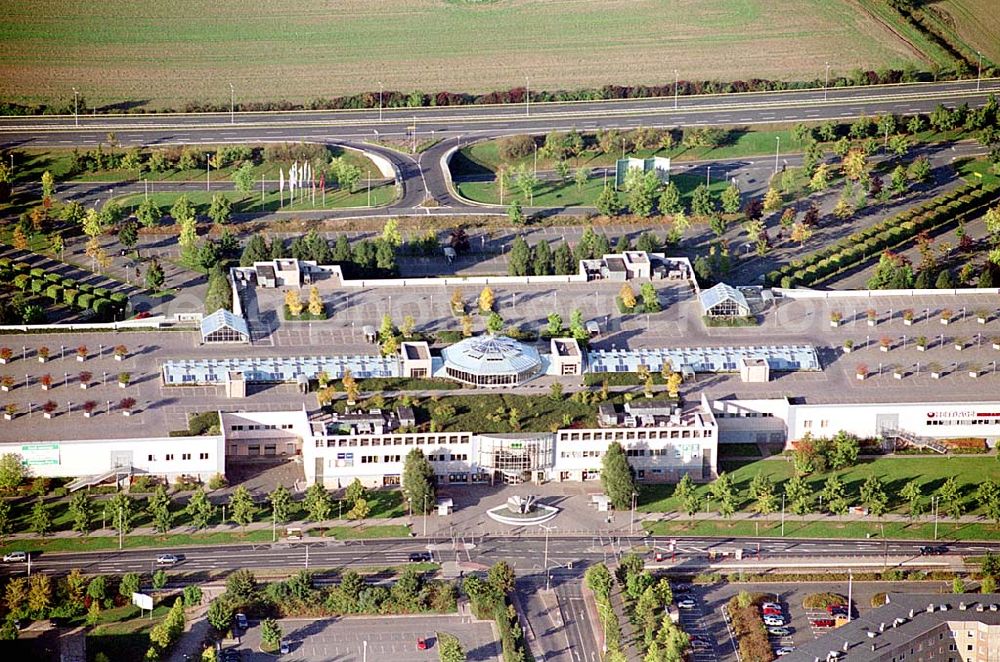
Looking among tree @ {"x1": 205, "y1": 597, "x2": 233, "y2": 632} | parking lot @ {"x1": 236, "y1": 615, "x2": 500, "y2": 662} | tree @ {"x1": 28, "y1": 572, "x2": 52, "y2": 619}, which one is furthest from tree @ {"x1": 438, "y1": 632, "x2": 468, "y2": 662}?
tree @ {"x1": 28, "y1": 572, "x2": 52, "y2": 619}

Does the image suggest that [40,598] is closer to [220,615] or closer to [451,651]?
[220,615]

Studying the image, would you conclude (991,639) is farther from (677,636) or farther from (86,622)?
(86,622)

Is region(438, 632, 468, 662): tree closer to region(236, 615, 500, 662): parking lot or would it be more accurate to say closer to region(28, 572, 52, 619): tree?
region(236, 615, 500, 662): parking lot

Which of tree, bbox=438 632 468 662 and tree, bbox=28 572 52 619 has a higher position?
tree, bbox=28 572 52 619

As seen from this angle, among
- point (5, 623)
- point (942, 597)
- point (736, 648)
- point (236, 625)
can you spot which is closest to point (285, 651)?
point (236, 625)

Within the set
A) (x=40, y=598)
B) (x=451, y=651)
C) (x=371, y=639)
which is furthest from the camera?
(x=40, y=598)

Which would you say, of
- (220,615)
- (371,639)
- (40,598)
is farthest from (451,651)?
(40,598)

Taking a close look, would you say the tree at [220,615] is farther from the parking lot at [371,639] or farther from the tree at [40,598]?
the tree at [40,598]

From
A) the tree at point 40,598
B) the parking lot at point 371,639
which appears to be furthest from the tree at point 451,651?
the tree at point 40,598
